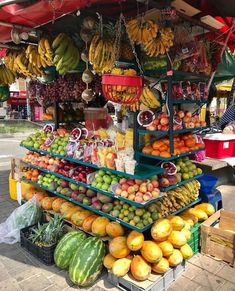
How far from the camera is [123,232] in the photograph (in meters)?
3.35

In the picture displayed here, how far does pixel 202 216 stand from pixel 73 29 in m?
3.13

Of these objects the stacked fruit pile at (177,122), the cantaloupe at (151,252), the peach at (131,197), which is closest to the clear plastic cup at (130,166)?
the peach at (131,197)

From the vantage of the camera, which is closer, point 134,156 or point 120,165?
point 120,165

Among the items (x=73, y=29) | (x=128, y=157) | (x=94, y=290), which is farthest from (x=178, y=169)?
(x=73, y=29)

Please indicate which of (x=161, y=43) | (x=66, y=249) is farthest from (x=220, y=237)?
(x=161, y=43)

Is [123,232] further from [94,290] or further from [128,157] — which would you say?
[128,157]

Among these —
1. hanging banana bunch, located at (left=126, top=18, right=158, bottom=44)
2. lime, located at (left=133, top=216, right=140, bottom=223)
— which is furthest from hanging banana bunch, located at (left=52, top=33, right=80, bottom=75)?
lime, located at (left=133, top=216, right=140, bottom=223)

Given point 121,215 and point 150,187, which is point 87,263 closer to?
point 121,215

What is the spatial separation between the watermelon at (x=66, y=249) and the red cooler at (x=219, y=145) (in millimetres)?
3722

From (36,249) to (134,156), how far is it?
Answer: 172 cm

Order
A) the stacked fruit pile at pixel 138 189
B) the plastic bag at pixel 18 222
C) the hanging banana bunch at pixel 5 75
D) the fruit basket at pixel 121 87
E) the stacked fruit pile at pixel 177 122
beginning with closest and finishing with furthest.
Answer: the fruit basket at pixel 121 87 < the stacked fruit pile at pixel 138 189 < the stacked fruit pile at pixel 177 122 < the plastic bag at pixel 18 222 < the hanging banana bunch at pixel 5 75

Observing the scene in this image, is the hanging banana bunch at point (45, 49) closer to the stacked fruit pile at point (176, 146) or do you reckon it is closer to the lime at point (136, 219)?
the stacked fruit pile at point (176, 146)

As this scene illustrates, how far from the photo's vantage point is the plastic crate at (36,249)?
341 cm

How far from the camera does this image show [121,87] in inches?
107
